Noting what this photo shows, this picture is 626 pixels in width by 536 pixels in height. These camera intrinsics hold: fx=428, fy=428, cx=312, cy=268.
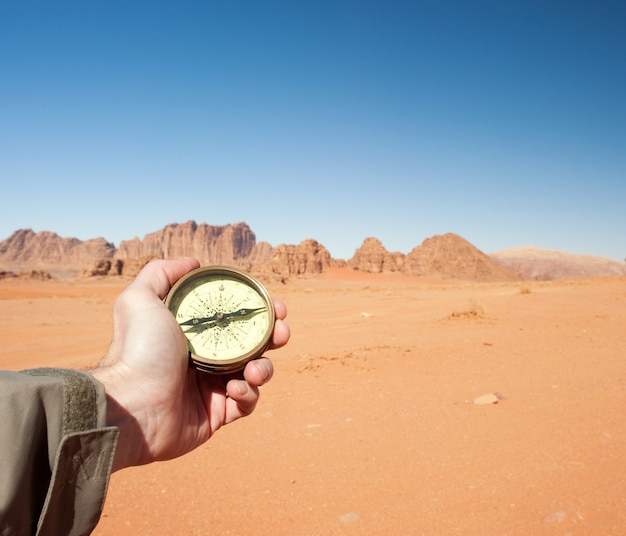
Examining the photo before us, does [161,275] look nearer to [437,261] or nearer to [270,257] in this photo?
[270,257]

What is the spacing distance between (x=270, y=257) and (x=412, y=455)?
81.5m

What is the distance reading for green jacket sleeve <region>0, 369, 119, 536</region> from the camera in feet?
3.95

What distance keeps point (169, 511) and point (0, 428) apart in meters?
2.74

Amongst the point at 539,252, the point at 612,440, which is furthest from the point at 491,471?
the point at 539,252

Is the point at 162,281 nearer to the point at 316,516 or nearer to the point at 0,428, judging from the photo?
the point at 0,428

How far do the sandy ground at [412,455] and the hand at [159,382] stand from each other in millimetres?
1310

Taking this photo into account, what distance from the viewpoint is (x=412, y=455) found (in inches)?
162

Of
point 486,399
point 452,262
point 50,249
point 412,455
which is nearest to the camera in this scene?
point 412,455

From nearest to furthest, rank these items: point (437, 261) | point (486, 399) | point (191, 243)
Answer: point (486, 399) → point (437, 261) → point (191, 243)

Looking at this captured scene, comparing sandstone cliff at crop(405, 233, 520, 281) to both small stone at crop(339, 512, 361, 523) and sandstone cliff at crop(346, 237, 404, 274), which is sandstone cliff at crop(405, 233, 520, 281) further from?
small stone at crop(339, 512, 361, 523)

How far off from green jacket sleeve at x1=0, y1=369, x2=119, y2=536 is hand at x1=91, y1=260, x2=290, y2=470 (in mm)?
443

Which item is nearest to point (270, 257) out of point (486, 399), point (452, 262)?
point (452, 262)

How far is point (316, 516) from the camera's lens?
3285mm

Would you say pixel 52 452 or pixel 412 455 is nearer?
pixel 52 452
